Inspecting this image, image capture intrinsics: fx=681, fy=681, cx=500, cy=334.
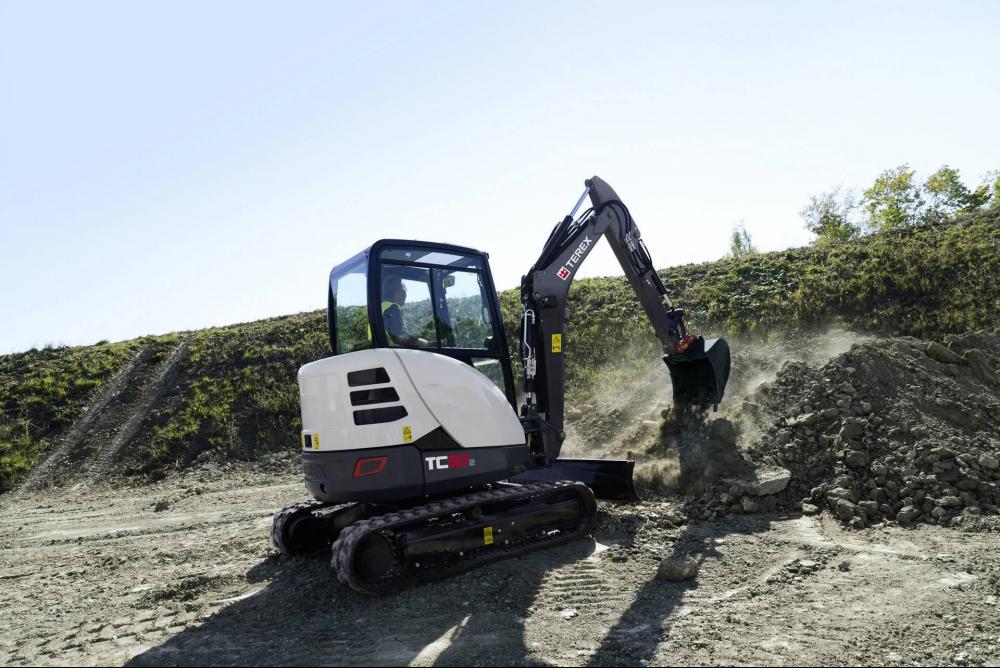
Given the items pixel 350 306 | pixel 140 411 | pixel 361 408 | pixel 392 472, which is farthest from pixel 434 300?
pixel 140 411

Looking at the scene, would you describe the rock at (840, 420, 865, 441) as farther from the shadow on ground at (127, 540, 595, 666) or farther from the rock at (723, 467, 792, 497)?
the shadow on ground at (127, 540, 595, 666)

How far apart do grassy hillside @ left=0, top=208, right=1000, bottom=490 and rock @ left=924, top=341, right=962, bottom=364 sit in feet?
13.4

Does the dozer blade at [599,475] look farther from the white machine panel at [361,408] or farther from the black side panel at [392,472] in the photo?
the white machine panel at [361,408]

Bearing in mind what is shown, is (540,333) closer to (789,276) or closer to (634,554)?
(634,554)

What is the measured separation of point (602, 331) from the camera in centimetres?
1691

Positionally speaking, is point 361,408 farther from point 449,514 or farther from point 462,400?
point 449,514

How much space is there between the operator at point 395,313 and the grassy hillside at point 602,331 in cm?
790

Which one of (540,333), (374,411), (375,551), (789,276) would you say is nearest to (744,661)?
(375,551)

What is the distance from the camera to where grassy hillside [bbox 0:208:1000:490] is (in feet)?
→ 45.1

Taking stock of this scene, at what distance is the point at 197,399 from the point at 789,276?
14673 millimetres

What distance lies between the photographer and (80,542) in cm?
845

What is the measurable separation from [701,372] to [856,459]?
1.85 meters

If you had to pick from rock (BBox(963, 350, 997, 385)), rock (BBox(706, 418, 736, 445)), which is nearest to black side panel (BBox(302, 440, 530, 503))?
rock (BBox(706, 418, 736, 445))

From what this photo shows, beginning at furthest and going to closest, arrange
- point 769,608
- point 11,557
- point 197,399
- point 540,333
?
point 197,399, point 11,557, point 540,333, point 769,608
